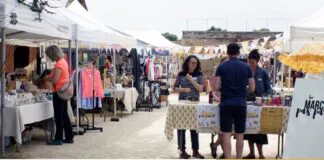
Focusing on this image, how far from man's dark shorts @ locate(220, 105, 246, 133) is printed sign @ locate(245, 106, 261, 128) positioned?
34 centimetres

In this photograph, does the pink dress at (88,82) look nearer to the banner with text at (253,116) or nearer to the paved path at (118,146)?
the paved path at (118,146)

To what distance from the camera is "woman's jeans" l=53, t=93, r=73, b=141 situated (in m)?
9.39

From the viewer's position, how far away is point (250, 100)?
7.93m

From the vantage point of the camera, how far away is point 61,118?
30.9 ft

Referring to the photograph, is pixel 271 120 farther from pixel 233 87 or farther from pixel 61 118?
pixel 61 118

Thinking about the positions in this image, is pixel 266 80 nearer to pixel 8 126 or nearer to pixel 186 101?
pixel 186 101

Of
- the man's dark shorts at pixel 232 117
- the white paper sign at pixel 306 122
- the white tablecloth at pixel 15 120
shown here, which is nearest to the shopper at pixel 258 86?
the man's dark shorts at pixel 232 117

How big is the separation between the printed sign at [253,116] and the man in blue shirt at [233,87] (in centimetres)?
36

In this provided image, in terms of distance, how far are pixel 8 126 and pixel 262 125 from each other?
12.2 ft

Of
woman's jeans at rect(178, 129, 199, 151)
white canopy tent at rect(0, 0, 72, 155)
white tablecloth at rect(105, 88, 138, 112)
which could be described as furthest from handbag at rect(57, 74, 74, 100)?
white tablecloth at rect(105, 88, 138, 112)

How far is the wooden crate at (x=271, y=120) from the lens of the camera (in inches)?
296

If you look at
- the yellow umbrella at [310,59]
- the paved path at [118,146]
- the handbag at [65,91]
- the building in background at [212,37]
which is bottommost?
the paved path at [118,146]

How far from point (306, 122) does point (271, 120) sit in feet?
6.91

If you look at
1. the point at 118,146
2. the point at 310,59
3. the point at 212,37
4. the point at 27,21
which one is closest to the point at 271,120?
the point at 310,59
